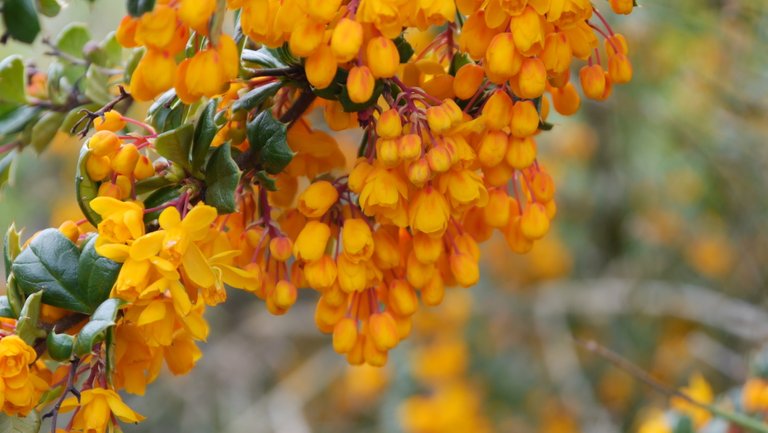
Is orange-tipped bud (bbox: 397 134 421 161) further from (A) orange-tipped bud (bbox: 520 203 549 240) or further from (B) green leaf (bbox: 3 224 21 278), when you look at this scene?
(B) green leaf (bbox: 3 224 21 278)

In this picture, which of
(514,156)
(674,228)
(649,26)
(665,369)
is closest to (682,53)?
(649,26)

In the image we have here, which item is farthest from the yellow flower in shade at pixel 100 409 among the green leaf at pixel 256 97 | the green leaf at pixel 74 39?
the green leaf at pixel 74 39

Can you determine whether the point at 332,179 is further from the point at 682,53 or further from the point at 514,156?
the point at 682,53

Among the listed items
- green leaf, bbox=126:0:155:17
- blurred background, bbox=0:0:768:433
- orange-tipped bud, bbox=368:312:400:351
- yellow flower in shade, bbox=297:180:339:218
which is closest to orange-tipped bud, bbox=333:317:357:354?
orange-tipped bud, bbox=368:312:400:351

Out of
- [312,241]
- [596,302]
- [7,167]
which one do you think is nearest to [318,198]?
[312,241]

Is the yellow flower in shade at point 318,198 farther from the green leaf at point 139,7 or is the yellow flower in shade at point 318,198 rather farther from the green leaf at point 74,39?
the green leaf at point 74,39
